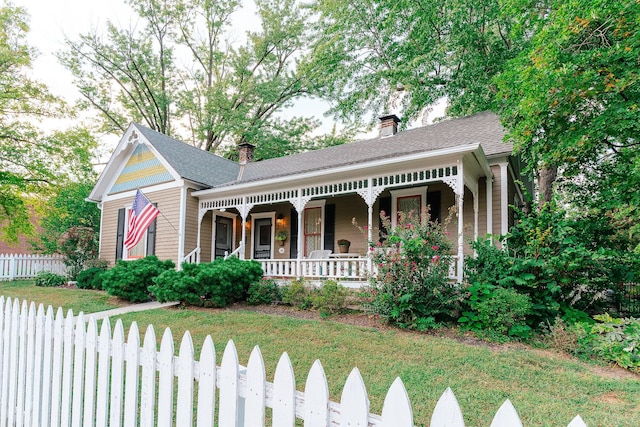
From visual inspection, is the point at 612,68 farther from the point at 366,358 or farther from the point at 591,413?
the point at 366,358

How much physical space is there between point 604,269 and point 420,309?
3.22 m

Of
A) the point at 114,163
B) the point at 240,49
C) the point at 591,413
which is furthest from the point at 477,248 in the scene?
the point at 240,49

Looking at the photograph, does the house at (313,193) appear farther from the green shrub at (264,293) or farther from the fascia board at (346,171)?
the green shrub at (264,293)

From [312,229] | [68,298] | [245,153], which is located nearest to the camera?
[68,298]

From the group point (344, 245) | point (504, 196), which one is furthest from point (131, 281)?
point (504, 196)

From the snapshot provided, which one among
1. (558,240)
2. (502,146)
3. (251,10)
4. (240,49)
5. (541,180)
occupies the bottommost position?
(558,240)

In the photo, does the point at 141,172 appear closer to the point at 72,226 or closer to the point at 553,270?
the point at 72,226

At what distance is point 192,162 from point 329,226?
6.02 metres

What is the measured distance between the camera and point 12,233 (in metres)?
14.9

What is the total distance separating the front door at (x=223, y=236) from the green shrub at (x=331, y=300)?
6.63m

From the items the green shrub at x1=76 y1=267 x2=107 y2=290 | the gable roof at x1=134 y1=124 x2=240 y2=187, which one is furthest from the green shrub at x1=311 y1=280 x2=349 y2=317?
the green shrub at x1=76 y1=267 x2=107 y2=290

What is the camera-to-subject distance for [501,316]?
19.4 ft

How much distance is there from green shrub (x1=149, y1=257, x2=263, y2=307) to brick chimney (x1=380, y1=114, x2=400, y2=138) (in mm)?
7758

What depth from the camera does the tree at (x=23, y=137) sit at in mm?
14047
